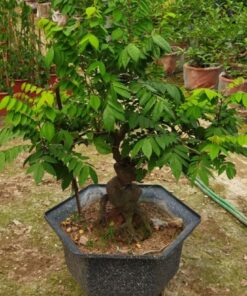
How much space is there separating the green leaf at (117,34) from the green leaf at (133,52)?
0.25ft

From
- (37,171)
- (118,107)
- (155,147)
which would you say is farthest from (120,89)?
(37,171)

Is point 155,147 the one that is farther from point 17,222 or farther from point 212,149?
point 17,222

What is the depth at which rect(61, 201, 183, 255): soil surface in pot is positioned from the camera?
2387mm

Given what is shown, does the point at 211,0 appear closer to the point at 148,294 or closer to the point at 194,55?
the point at 194,55

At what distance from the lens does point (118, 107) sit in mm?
1818

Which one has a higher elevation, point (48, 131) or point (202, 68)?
point (48, 131)

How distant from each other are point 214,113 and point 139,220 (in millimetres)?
800

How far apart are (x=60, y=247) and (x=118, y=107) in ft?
5.57

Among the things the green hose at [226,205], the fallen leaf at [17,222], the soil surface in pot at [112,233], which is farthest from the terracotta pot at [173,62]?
the soil surface in pot at [112,233]

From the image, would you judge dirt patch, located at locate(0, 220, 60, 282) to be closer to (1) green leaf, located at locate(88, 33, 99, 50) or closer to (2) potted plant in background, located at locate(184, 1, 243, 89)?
(1) green leaf, located at locate(88, 33, 99, 50)

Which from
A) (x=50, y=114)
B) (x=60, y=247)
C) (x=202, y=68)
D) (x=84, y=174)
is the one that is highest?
(x=50, y=114)

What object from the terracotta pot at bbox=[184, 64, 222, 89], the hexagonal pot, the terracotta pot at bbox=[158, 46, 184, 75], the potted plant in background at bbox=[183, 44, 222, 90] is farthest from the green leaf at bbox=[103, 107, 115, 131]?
the terracotta pot at bbox=[158, 46, 184, 75]

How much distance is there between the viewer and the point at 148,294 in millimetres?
2414

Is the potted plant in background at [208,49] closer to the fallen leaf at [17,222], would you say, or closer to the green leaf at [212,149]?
A: the fallen leaf at [17,222]
